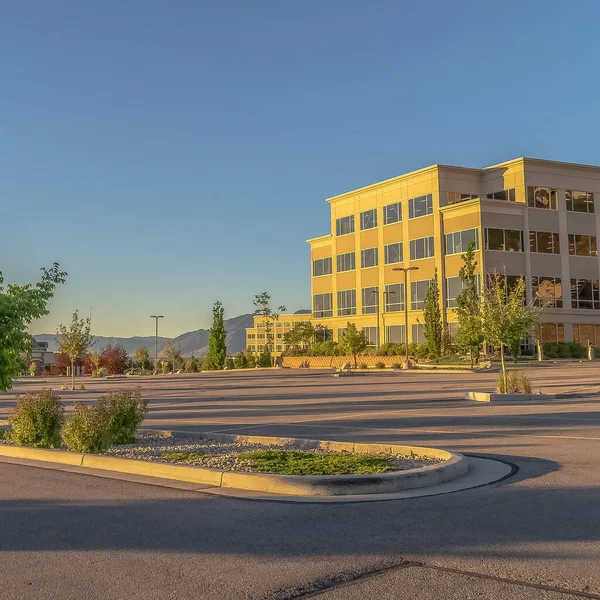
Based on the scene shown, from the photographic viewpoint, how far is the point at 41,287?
17016mm

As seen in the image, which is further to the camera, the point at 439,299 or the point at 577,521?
the point at 439,299

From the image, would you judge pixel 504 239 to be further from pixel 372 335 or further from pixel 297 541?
pixel 297 541

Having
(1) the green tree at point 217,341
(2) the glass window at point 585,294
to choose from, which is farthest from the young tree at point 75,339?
(2) the glass window at point 585,294

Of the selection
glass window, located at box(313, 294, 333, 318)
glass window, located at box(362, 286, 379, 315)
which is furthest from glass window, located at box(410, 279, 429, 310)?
glass window, located at box(313, 294, 333, 318)

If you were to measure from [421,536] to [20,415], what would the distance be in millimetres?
8992

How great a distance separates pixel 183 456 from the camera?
11.6 m

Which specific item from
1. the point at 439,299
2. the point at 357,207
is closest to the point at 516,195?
the point at 439,299

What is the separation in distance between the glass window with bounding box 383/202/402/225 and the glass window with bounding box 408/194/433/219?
1.62 meters

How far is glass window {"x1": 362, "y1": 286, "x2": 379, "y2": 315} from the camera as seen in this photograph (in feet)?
249

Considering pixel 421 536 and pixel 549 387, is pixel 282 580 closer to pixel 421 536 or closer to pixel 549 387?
pixel 421 536

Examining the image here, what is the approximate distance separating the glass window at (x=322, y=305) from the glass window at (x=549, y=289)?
2400 cm

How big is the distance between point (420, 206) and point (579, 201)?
1400cm

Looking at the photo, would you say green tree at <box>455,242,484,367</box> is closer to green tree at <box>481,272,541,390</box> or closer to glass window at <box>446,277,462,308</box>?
glass window at <box>446,277,462,308</box>

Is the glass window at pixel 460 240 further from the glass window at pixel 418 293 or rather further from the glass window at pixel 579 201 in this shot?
the glass window at pixel 579 201
